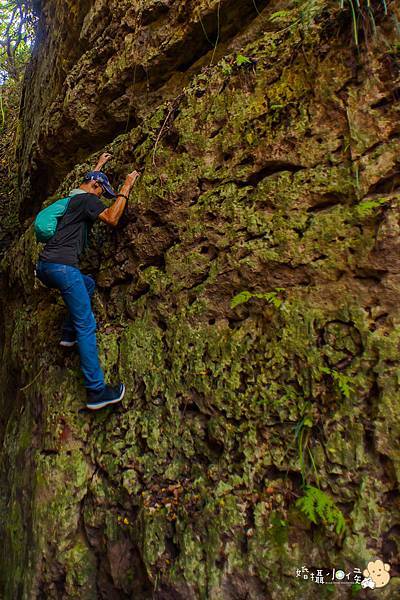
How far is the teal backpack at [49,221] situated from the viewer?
379 cm

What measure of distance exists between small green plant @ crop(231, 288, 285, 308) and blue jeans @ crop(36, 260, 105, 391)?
1503 mm

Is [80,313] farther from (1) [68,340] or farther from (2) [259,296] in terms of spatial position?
(2) [259,296]

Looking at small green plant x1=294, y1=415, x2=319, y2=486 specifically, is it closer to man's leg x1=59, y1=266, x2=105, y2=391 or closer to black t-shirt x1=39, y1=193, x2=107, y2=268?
man's leg x1=59, y1=266, x2=105, y2=391

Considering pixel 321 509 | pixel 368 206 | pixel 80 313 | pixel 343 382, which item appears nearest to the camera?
pixel 321 509

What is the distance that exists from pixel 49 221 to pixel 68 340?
4.21ft

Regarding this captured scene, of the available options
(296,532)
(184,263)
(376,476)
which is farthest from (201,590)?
(184,263)

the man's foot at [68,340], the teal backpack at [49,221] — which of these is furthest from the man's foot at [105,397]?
the teal backpack at [49,221]

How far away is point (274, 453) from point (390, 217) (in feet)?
6.22

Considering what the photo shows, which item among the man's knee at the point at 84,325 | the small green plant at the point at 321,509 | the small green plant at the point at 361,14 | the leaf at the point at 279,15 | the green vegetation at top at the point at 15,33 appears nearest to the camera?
the small green plant at the point at 321,509

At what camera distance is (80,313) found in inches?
146

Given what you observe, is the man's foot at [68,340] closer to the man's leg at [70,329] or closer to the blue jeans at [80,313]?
the man's leg at [70,329]

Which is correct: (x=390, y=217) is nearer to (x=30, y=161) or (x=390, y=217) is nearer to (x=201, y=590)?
(x=201, y=590)

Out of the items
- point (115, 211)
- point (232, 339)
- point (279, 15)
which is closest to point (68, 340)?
point (115, 211)

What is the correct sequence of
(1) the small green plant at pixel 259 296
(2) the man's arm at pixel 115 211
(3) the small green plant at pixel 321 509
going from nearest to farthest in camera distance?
(3) the small green plant at pixel 321 509
(1) the small green plant at pixel 259 296
(2) the man's arm at pixel 115 211
